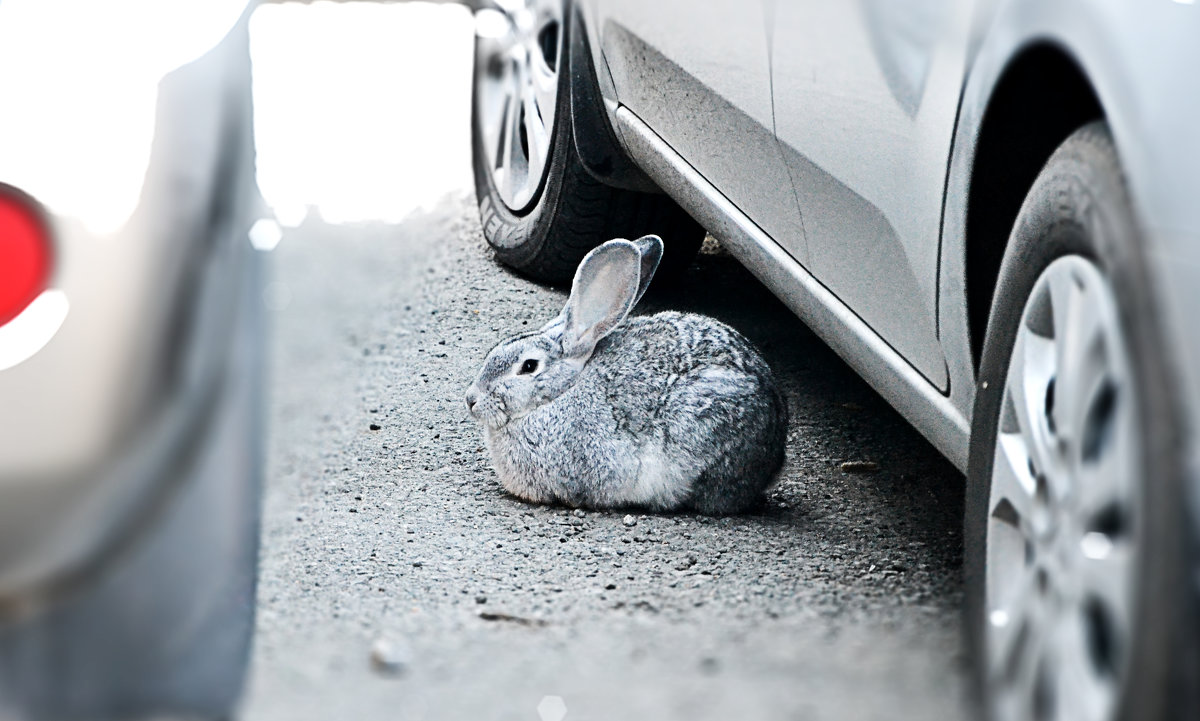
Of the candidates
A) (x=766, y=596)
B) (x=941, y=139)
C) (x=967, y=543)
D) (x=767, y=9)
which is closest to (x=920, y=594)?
(x=766, y=596)


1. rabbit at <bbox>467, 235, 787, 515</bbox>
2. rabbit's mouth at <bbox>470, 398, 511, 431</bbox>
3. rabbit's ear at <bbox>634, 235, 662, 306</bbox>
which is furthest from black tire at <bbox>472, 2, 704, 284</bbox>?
rabbit's mouth at <bbox>470, 398, 511, 431</bbox>

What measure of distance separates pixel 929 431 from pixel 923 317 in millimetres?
262

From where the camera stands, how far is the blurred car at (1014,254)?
165cm

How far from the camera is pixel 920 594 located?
2.99m

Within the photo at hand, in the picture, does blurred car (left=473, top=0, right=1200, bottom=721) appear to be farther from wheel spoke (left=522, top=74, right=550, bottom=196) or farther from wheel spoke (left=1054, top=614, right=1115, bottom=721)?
wheel spoke (left=522, top=74, right=550, bottom=196)

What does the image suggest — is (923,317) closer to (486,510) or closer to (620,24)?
(486,510)

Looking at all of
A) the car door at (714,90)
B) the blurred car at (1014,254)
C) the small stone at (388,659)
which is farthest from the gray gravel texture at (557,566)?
the car door at (714,90)

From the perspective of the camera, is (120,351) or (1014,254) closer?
(120,351)

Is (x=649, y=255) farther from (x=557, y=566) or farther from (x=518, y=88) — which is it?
(x=518, y=88)

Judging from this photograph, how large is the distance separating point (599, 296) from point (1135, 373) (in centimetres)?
234

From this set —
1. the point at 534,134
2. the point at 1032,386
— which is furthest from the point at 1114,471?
the point at 534,134

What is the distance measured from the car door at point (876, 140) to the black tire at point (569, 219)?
6.35 feet

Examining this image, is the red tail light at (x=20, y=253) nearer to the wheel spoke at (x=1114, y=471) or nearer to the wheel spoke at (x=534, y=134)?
the wheel spoke at (x=1114, y=471)

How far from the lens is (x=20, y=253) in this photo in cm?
174
